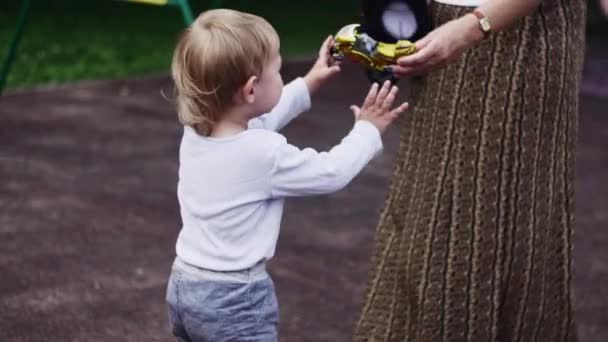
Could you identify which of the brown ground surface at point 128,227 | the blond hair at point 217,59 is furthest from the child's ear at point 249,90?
the brown ground surface at point 128,227

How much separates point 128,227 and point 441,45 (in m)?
2.94

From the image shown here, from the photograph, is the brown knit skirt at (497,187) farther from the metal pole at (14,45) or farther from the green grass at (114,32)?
the green grass at (114,32)

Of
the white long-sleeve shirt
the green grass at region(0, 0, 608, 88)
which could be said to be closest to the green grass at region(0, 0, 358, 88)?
the green grass at region(0, 0, 608, 88)

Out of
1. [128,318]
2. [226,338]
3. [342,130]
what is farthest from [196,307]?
[342,130]

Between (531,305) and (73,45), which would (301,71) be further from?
(531,305)

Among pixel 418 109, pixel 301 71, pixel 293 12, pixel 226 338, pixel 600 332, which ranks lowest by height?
pixel 293 12

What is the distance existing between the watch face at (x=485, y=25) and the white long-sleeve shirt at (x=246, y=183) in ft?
1.11

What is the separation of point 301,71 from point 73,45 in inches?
84.0

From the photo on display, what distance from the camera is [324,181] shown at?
2.58 meters

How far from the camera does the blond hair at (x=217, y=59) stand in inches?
98.7

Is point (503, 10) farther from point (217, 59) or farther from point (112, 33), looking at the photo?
point (112, 33)

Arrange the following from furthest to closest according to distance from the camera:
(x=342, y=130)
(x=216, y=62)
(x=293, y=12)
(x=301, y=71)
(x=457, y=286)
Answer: (x=293, y=12) < (x=301, y=71) < (x=342, y=130) < (x=457, y=286) < (x=216, y=62)

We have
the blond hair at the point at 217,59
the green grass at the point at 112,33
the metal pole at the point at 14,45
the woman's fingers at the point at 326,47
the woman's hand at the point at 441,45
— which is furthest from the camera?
the green grass at the point at 112,33

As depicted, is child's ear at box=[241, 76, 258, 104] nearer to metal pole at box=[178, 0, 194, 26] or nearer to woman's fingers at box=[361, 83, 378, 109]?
woman's fingers at box=[361, 83, 378, 109]
